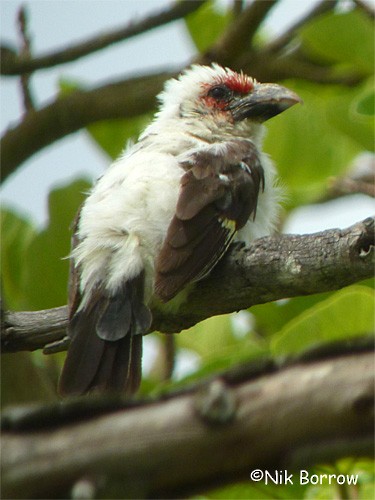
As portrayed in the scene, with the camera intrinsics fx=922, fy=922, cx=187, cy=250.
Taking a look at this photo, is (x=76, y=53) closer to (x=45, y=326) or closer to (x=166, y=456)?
(x=45, y=326)

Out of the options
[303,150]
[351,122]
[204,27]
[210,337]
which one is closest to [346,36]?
[351,122]

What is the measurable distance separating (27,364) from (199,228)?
5.28 ft

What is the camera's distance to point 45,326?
381 centimetres

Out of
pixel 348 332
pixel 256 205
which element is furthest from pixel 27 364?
pixel 348 332

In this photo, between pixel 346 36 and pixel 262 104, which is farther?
pixel 346 36

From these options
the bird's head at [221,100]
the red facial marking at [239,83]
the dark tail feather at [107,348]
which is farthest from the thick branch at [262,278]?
the red facial marking at [239,83]

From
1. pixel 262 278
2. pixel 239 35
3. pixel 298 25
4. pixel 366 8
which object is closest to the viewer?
pixel 262 278

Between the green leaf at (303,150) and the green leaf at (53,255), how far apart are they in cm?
123

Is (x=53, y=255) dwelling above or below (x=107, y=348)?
above

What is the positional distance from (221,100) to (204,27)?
1.14m

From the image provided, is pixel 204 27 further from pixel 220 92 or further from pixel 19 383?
pixel 19 383

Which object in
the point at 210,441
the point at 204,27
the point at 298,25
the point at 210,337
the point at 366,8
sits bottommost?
the point at 210,441

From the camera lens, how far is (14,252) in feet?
17.6

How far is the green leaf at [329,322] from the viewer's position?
370 centimetres
